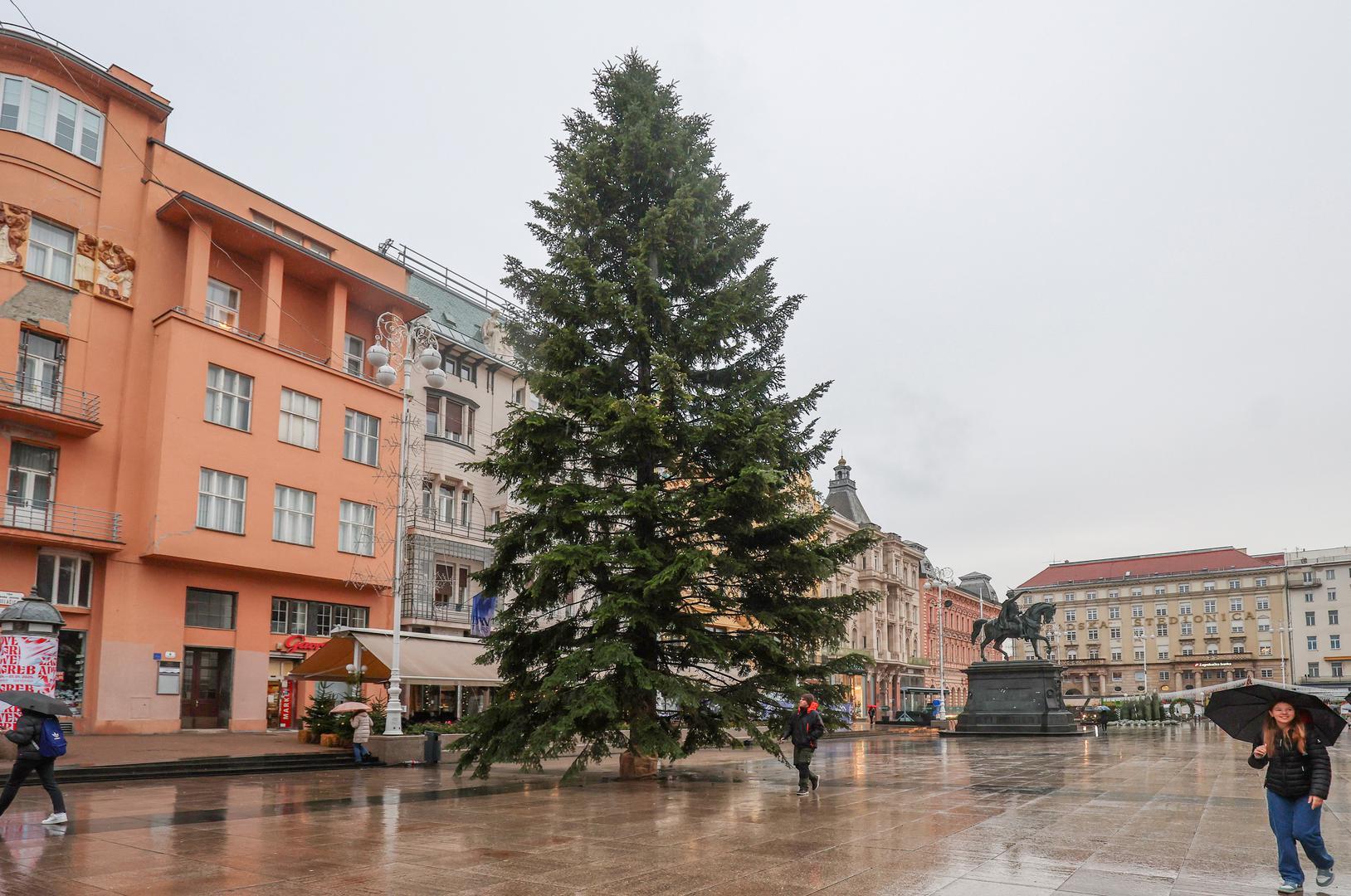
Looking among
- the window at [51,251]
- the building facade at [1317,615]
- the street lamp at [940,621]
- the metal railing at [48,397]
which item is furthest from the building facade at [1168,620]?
the window at [51,251]

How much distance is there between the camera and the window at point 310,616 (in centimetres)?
3347

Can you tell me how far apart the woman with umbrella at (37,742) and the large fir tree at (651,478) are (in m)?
6.73

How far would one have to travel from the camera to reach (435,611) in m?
38.5

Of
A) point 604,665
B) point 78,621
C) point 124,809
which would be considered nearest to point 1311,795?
point 604,665

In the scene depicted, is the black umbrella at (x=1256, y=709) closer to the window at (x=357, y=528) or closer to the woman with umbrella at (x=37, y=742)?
the woman with umbrella at (x=37, y=742)

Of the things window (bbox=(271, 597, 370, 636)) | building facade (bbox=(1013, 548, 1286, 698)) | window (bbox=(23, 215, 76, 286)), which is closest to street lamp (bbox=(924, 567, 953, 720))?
building facade (bbox=(1013, 548, 1286, 698))

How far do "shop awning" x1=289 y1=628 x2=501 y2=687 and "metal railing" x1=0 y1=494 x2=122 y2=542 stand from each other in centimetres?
688

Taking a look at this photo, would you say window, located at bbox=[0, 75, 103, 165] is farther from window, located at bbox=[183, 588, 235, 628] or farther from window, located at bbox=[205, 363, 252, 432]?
window, located at bbox=[183, 588, 235, 628]

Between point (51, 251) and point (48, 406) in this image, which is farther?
point (51, 251)

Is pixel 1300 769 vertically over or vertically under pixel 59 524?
under

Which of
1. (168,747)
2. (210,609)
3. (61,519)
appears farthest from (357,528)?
(168,747)

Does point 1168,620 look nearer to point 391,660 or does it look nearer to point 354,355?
point 354,355

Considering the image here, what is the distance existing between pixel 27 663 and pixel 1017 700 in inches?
1162

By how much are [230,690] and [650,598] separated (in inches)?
812
